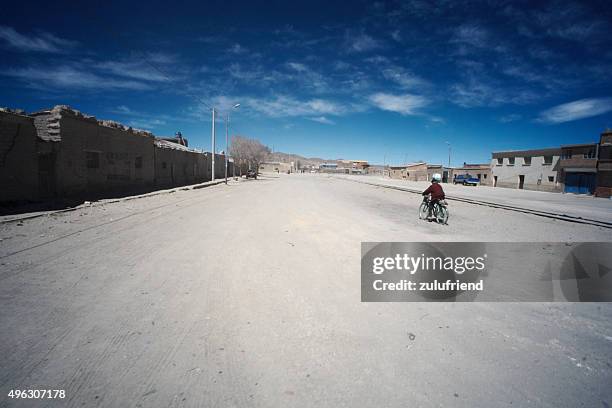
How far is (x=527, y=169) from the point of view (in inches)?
1767

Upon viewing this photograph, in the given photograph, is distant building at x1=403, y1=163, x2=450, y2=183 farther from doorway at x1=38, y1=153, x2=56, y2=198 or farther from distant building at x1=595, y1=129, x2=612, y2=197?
doorway at x1=38, y1=153, x2=56, y2=198

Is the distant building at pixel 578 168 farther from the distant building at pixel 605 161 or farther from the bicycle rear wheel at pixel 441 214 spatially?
the bicycle rear wheel at pixel 441 214

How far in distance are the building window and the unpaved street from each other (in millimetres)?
11617

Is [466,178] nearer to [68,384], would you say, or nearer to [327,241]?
[327,241]

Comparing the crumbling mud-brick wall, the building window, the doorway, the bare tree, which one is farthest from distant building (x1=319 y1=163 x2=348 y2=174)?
the crumbling mud-brick wall

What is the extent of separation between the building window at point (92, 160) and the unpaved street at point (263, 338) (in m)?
11.6

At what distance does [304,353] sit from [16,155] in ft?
46.6

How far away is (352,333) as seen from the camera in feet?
10.00

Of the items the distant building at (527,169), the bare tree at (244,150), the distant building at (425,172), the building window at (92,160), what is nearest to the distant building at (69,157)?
the building window at (92,160)

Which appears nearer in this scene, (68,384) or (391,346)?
(68,384)

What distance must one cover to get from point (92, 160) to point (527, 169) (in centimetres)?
5659

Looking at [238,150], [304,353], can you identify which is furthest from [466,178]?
[304,353]

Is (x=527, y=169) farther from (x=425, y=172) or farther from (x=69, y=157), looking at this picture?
(x=69, y=157)

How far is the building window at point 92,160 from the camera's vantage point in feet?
49.8
